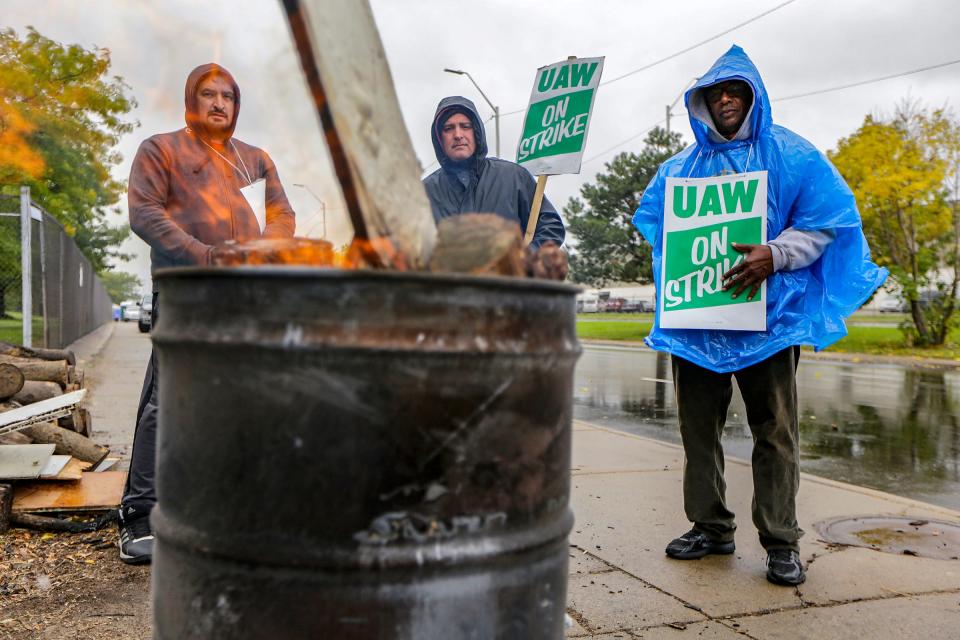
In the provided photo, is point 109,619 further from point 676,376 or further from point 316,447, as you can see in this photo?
point 676,376

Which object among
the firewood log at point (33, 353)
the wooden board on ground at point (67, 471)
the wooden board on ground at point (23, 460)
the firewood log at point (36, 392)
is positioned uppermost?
the firewood log at point (33, 353)

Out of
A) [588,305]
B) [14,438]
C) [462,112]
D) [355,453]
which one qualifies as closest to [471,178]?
[462,112]

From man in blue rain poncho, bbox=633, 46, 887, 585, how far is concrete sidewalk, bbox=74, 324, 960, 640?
0.17 metres

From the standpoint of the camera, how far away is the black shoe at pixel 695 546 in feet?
11.6

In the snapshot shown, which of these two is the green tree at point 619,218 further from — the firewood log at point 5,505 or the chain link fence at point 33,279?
the firewood log at point 5,505

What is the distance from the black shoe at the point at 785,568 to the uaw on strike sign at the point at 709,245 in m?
0.97

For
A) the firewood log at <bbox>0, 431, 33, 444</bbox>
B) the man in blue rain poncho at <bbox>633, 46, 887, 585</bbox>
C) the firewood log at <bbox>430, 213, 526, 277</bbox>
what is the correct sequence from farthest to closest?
the firewood log at <bbox>0, 431, 33, 444</bbox>, the man in blue rain poncho at <bbox>633, 46, 887, 585</bbox>, the firewood log at <bbox>430, 213, 526, 277</bbox>

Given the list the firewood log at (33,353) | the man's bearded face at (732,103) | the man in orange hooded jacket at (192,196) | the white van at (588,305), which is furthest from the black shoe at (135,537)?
the white van at (588,305)

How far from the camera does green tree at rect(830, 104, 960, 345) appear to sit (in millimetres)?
17953

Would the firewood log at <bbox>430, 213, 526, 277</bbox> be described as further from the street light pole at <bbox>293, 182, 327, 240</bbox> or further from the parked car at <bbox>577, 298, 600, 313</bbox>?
the parked car at <bbox>577, 298, 600, 313</bbox>

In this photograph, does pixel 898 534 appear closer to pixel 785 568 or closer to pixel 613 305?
pixel 785 568

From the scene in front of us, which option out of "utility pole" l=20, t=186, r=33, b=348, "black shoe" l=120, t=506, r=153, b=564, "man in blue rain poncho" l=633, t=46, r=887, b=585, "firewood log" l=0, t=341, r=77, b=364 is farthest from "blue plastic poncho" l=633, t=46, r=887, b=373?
"utility pole" l=20, t=186, r=33, b=348

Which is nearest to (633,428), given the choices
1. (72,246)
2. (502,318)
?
(502,318)

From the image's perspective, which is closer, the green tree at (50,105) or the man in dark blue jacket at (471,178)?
the man in dark blue jacket at (471,178)
